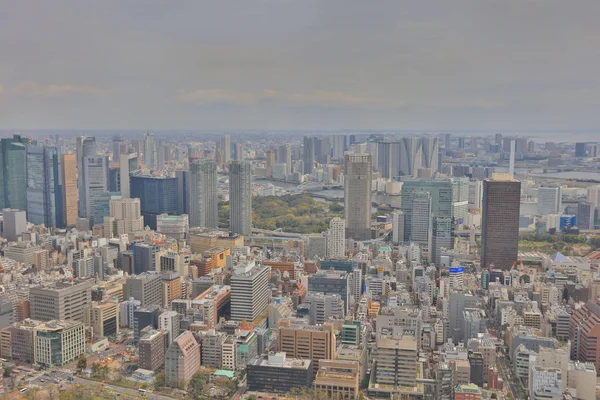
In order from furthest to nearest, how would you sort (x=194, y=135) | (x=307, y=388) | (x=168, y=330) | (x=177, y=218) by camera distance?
(x=194, y=135) < (x=177, y=218) < (x=168, y=330) < (x=307, y=388)

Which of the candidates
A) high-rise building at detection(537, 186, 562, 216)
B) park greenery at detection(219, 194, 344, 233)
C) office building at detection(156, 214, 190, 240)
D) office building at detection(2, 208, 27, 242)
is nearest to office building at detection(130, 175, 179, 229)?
office building at detection(156, 214, 190, 240)

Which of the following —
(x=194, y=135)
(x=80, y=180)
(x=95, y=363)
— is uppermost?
(x=194, y=135)

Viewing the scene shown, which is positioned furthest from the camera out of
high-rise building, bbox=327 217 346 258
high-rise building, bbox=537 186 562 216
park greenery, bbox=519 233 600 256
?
high-rise building, bbox=537 186 562 216

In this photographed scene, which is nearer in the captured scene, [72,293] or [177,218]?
[72,293]

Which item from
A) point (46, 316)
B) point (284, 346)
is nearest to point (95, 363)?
point (46, 316)

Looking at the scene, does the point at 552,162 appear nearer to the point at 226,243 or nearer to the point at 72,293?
the point at 226,243

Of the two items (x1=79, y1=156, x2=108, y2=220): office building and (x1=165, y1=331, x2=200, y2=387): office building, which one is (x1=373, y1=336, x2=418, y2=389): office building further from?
(x1=79, y1=156, x2=108, y2=220): office building

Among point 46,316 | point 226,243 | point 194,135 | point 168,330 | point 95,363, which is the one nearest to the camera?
point 95,363

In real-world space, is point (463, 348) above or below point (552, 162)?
below

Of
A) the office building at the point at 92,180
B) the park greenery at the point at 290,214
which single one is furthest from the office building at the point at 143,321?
the office building at the point at 92,180
